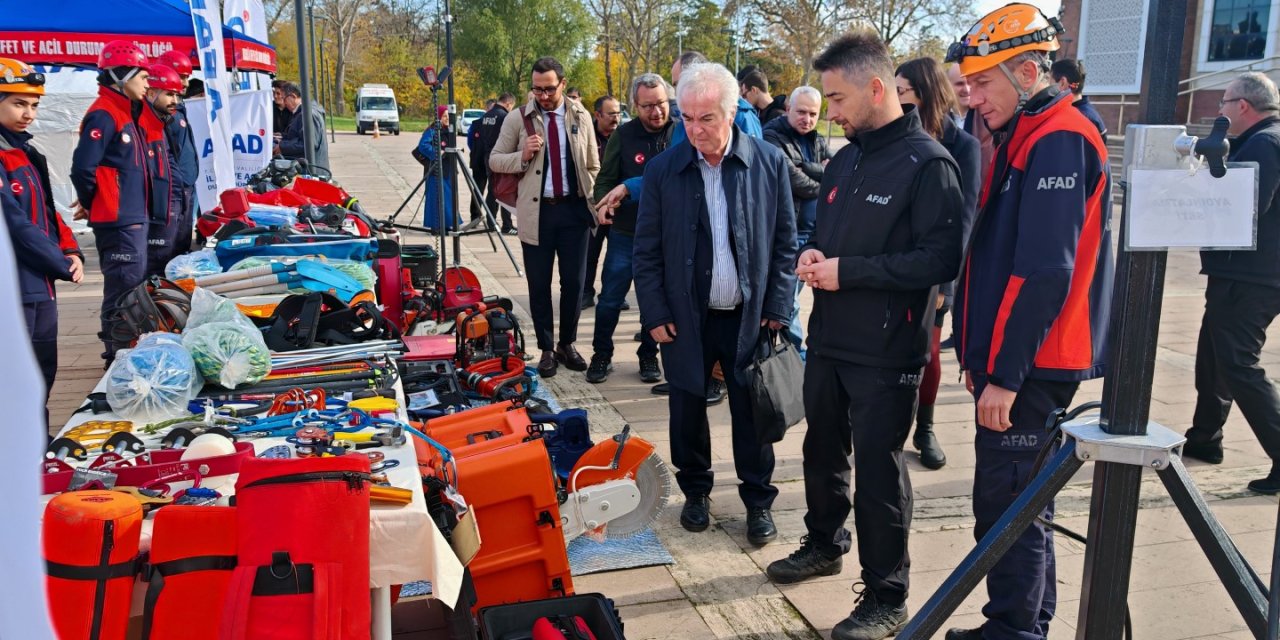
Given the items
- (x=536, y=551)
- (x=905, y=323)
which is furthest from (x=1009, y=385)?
(x=536, y=551)

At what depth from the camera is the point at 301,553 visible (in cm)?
216

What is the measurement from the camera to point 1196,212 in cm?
158

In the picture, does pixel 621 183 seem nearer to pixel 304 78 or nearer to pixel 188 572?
pixel 188 572

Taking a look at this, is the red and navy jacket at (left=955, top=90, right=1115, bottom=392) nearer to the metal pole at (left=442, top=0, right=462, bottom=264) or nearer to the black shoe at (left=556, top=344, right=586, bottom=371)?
the black shoe at (left=556, top=344, right=586, bottom=371)

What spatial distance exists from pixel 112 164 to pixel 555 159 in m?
2.84

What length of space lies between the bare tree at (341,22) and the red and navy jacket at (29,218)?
56776 mm

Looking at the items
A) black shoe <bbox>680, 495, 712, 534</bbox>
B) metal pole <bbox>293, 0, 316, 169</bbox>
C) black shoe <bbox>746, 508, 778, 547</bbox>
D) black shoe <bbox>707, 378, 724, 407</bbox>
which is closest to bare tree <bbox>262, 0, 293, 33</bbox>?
metal pole <bbox>293, 0, 316, 169</bbox>

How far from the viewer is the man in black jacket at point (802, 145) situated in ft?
19.1

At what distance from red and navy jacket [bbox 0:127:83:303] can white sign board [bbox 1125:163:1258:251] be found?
485 cm

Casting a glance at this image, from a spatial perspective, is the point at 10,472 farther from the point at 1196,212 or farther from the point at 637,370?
the point at 637,370

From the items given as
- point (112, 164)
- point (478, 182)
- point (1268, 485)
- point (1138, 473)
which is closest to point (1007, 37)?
point (1138, 473)

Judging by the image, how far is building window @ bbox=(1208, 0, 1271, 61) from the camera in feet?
107

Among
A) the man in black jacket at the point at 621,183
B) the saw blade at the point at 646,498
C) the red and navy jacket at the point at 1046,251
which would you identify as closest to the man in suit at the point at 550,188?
the man in black jacket at the point at 621,183

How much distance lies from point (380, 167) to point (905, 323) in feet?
69.2
